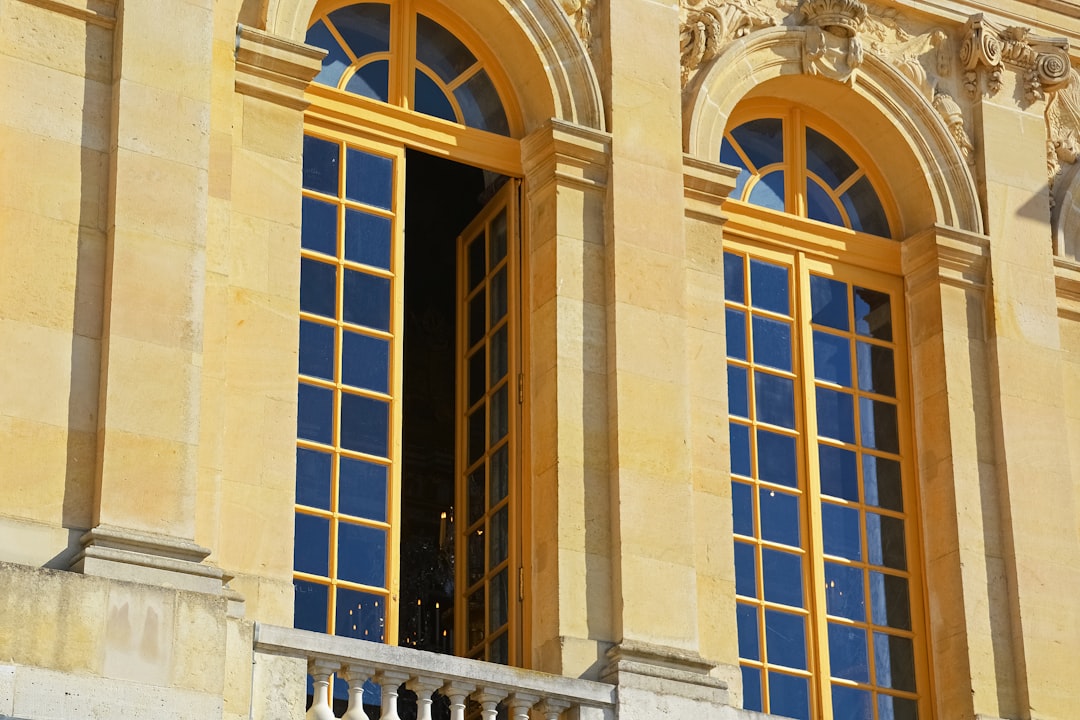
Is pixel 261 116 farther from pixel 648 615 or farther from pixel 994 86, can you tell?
pixel 994 86

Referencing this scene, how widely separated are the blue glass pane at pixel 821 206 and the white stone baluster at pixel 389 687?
5306mm

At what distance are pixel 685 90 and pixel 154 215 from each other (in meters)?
4.24

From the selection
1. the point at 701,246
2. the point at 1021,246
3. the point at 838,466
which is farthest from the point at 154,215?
the point at 1021,246

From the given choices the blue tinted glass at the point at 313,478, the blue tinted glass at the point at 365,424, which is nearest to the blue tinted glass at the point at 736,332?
the blue tinted glass at the point at 365,424

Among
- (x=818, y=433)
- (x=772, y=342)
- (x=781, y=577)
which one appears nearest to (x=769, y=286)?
(x=772, y=342)

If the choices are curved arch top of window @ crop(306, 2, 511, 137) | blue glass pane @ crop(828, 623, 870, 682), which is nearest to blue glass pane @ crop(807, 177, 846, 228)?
curved arch top of window @ crop(306, 2, 511, 137)

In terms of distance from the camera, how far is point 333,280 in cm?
1465

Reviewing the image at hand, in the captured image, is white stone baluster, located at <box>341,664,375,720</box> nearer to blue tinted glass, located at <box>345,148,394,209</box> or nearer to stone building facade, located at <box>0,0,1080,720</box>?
stone building facade, located at <box>0,0,1080,720</box>

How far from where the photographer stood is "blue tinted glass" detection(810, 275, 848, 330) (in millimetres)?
16531

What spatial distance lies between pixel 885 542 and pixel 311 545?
13.2 feet

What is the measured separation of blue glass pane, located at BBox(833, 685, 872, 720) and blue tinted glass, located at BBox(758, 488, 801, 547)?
0.94 metres

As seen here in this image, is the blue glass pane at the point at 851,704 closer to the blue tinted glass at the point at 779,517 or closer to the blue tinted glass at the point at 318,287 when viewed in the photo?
the blue tinted glass at the point at 779,517

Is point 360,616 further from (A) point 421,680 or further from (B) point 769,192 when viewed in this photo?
(B) point 769,192

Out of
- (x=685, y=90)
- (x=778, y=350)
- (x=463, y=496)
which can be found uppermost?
(x=685, y=90)
